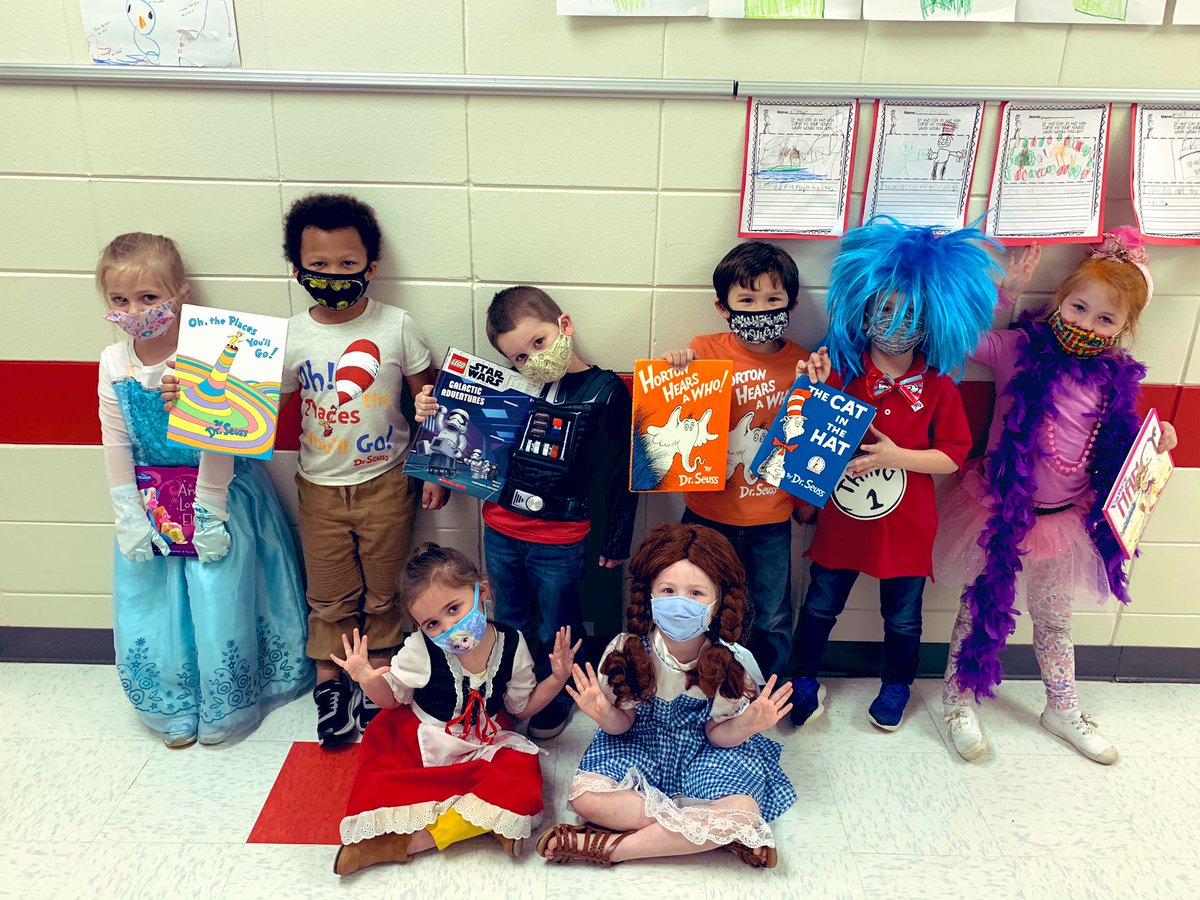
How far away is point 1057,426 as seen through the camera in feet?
6.63

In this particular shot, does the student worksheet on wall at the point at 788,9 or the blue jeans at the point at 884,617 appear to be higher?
the student worksheet on wall at the point at 788,9

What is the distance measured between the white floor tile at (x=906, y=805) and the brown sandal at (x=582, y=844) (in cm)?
54

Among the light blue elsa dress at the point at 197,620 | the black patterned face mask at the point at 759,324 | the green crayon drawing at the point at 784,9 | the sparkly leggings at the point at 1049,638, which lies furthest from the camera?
the sparkly leggings at the point at 1049,638

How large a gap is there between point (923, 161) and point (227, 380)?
5.34 ft

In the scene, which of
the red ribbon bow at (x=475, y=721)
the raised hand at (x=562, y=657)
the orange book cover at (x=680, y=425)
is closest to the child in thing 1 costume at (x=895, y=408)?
the orange book cover at (x=680, y=425)

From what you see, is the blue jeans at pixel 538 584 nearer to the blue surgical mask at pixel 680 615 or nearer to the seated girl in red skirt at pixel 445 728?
the seated girl in red skirt at pixel 445 728

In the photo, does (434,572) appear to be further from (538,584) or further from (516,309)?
(516,309)

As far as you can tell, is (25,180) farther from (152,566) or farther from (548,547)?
(548,547)

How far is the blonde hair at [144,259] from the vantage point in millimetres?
1874

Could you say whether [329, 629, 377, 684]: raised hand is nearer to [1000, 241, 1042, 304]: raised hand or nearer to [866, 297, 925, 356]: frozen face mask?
[866, 297, 925, 356]: frozen face mask

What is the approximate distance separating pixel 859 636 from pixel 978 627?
34cm

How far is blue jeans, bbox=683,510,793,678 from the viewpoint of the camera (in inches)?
82.7

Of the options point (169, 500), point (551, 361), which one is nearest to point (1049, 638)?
point (551, 361)

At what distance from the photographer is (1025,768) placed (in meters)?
2.10
